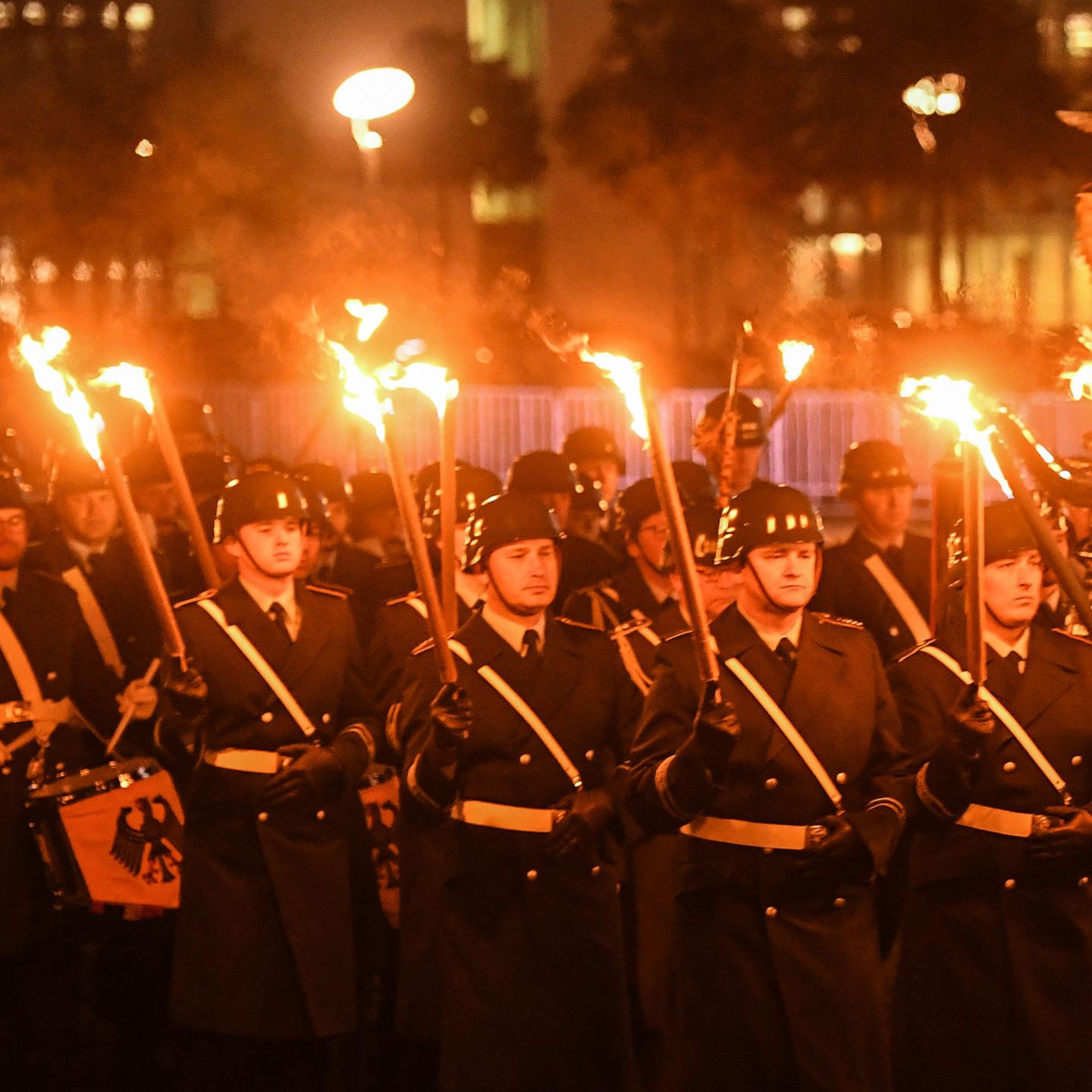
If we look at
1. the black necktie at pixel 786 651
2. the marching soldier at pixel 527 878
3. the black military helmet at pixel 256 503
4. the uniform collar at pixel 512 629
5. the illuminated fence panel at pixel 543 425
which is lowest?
the marching soldier at pixel 527 878

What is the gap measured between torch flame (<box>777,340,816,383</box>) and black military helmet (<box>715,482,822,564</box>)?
2.19 metres

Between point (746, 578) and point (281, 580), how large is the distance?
7.07 feet

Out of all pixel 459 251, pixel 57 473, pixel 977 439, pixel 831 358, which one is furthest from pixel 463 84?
pixel 977 439

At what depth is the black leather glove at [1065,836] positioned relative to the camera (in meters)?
6.41

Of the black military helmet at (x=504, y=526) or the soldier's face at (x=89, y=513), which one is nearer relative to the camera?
the black military helmet at (x=504, y=526)

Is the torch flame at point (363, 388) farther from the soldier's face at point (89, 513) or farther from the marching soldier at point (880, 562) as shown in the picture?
the soldier's face at point (89, 513)

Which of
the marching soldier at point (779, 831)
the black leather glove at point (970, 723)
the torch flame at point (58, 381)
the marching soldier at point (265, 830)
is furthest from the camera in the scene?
the marching soldier at point (265, 830)

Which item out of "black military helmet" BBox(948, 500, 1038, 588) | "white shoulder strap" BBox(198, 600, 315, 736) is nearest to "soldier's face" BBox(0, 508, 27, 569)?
"white shoulder strap" BBox(198, 600, 315, 736)

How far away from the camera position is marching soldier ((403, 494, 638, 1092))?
22.5 feet

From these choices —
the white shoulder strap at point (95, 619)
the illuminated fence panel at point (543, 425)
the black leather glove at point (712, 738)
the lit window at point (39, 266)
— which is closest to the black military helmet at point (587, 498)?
the white shoulder strap at point (95, 619)

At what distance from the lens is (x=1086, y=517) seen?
8.38 meters

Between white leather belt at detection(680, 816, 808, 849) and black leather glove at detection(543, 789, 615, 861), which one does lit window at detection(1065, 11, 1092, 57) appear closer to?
black leather glove at detection(543, 789, 615, 861)

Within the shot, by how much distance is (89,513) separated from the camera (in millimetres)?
11141

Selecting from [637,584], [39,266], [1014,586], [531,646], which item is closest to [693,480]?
[637,584]
